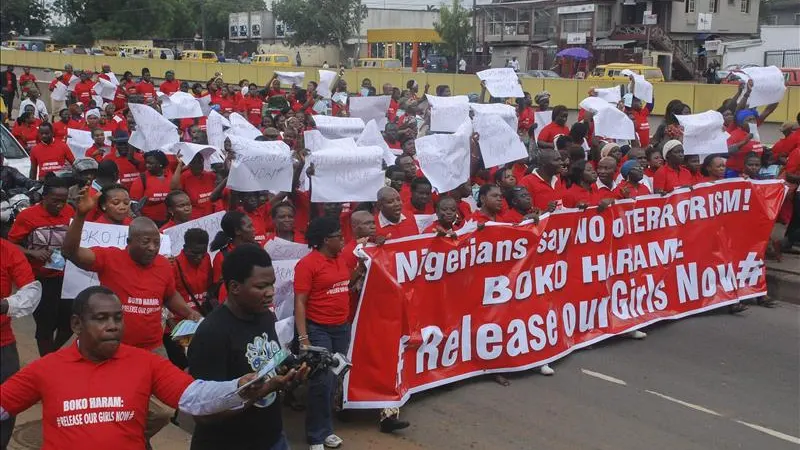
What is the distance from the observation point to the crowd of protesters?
3.35m

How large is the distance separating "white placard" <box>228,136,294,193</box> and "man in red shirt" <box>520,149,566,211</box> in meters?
2.29

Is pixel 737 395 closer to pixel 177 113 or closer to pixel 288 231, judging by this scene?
pixel 288 231

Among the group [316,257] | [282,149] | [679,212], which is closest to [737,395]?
[679,212]

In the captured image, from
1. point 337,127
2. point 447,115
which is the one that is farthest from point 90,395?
point 447,115

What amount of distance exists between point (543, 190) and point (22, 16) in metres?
76.1

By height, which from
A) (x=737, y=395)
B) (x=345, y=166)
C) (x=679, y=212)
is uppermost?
(x=345, y=166)

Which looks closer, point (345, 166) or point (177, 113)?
point (345, 166)

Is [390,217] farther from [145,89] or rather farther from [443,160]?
[145,89]

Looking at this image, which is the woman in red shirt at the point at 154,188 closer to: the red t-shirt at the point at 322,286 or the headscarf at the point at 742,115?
the red t-shirt at the point at 322,286

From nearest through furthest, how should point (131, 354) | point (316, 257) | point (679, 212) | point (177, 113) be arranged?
point (131, 354), point (316, 257), point (679, 212), point (177, 113)

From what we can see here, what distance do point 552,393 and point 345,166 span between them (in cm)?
266

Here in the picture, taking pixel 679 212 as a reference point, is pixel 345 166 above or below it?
above

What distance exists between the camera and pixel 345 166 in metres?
7.96

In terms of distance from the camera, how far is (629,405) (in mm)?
6770
